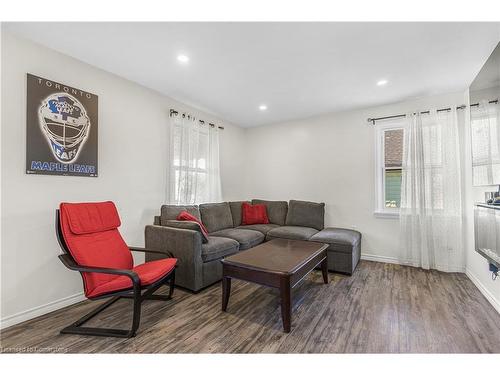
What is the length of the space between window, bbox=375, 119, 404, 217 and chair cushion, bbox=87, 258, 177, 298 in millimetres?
3326

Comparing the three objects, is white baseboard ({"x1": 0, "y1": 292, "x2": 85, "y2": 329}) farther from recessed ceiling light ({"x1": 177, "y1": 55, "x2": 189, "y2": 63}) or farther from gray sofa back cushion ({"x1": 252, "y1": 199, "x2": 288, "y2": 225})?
gray sofa back cushion ({"x1": 252, "y1": 199, "x2": 288, "y2": 225})

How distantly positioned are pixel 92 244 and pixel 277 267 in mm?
1701

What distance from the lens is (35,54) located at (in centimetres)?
216

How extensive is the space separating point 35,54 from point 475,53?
4.25 metres

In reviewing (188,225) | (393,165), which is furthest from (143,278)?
(393,165)

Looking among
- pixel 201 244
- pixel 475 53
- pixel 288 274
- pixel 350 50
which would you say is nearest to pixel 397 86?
pixel 475 53

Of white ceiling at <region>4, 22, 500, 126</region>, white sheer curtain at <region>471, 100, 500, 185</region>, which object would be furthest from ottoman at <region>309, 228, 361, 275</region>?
white ceiling at <region>4, 22, 500, 126</region>

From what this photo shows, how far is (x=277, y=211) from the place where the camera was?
4.43 metres

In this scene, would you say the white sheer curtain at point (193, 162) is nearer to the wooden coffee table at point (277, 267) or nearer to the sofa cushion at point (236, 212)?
the sofa cushion at point (236, 212)

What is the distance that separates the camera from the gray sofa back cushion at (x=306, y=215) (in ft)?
13.2

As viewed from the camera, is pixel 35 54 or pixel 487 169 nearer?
pixel 35 54

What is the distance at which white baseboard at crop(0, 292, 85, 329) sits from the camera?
6.42ft

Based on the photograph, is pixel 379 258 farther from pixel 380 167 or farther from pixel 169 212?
pixel 169 212
